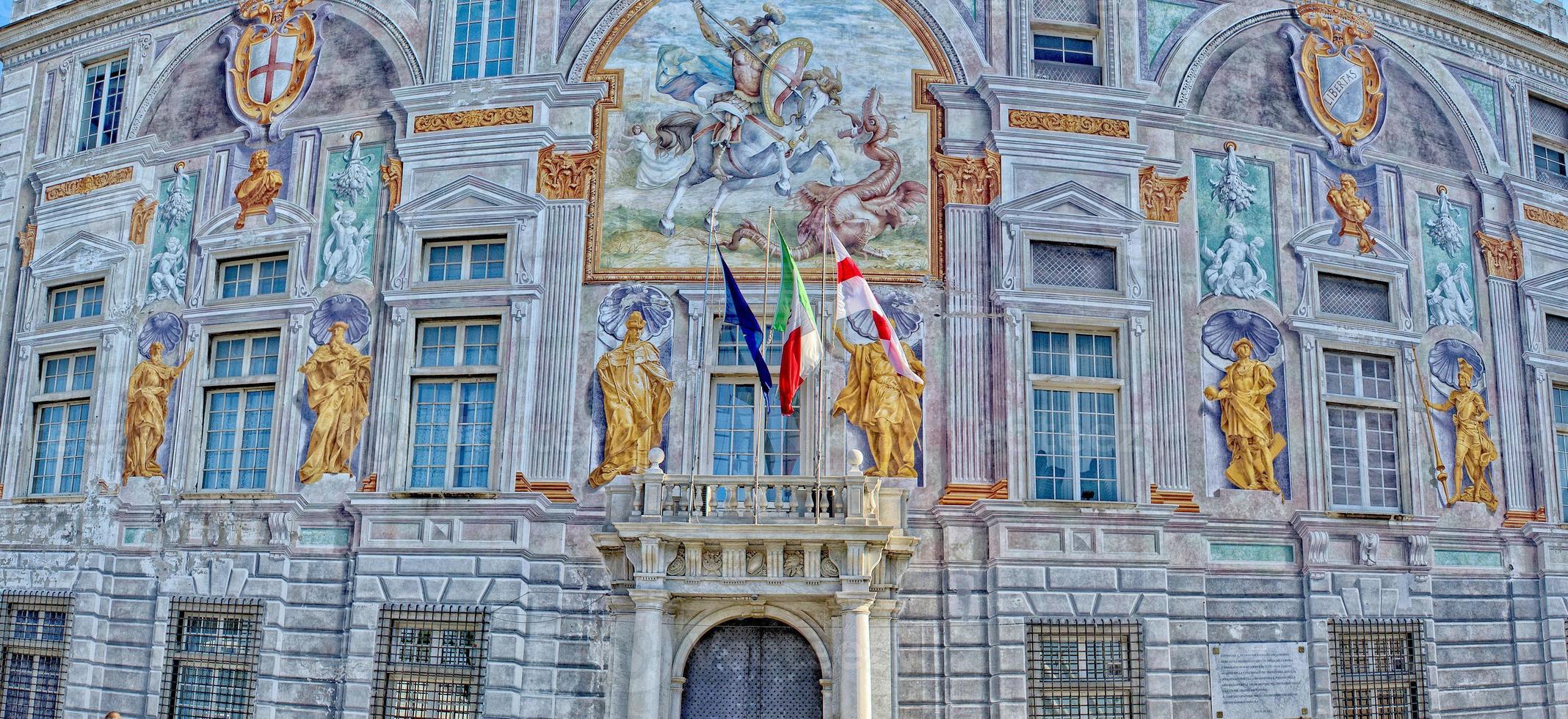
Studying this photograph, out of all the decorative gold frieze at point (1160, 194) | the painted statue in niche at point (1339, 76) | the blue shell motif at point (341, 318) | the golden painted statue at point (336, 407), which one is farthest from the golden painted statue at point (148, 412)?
the painted statue in niche at point (1339, 76)

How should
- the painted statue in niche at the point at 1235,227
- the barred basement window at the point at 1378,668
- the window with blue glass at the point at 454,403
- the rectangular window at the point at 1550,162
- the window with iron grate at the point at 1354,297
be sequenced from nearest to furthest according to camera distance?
the window with blue glass at the point at 454,403, the barred basement window at the point at 1378,668, the painted statue in niche at the point at 1235,227, the window with iron grate at the point at 1354,297, the rectangular window at the point at 1550,162

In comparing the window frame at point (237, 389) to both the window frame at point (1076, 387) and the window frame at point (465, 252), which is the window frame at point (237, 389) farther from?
the window frame at point (1076, 387)

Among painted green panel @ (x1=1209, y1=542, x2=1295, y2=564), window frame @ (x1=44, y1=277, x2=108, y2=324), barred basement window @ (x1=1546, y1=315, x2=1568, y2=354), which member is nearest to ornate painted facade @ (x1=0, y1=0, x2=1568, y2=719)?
painted green panel @ (x1=1209, y1=542, x2=1295, y2=564)

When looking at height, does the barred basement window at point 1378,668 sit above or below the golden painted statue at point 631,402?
below

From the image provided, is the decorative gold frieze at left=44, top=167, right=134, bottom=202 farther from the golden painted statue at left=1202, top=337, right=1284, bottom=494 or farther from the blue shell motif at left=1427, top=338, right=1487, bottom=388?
the blue shell motif at left=1427, top=338, right=1487, bottom=388

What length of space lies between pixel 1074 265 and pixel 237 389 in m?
14.4

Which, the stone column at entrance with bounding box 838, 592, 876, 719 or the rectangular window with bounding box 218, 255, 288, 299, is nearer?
the stone column at entrance with bounding box 838, 592, 876, 719

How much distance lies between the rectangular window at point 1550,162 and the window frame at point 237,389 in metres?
24.1

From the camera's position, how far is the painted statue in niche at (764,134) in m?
21.7

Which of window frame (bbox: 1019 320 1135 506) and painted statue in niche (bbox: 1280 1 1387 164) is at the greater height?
painted statue in niche (bbox: 1280 1 1387 164)

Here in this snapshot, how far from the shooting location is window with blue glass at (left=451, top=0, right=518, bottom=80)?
915 inches

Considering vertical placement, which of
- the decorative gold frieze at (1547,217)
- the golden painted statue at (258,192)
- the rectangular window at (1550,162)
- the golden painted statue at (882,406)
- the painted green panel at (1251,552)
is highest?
the rectangular window at (1550,162)

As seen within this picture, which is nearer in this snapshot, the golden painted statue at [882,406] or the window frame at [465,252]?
the golden painted statue at [882,406]

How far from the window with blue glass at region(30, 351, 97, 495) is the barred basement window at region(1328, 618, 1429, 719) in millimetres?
22041
